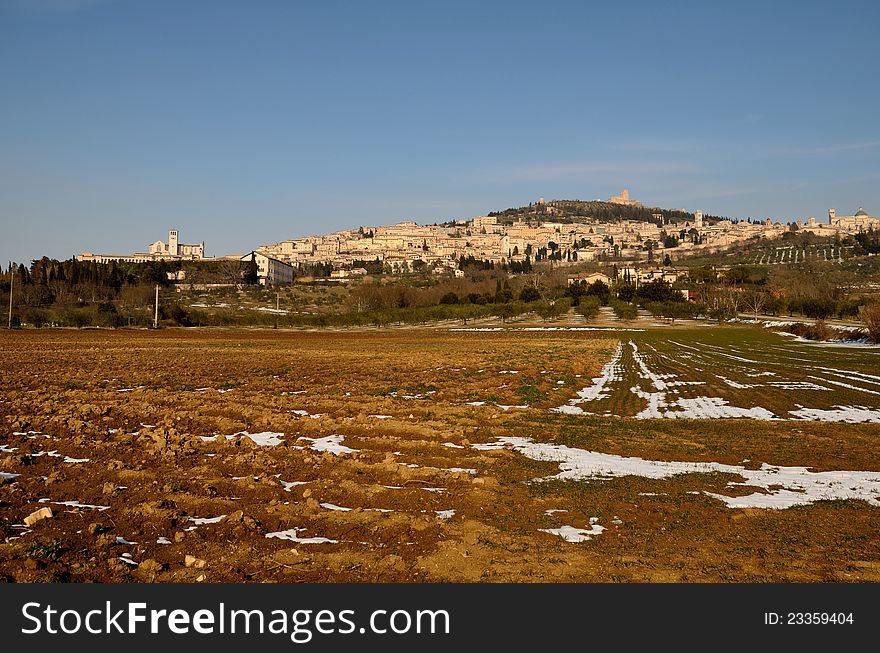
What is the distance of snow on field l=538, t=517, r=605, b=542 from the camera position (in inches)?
354

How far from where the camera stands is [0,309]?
97562mm

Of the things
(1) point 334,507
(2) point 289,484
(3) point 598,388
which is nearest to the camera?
(1) point 334,507

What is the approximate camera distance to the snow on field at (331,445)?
14.5 meters

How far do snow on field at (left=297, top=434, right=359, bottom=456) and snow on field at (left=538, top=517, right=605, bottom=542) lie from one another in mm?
5863

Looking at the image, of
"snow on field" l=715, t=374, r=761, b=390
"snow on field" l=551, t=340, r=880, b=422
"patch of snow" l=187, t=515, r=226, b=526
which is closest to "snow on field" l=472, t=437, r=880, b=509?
"patch of snow" l=187, t=515, r=226, b=526

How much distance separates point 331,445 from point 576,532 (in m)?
7.15

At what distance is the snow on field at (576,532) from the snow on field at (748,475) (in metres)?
2.75

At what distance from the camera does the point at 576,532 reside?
9.30 metres

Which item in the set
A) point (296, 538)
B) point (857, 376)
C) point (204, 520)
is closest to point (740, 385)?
point (857, 376)

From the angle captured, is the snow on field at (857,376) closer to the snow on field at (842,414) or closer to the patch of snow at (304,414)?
the snow on field at (842,414)

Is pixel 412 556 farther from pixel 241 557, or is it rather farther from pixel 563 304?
pixel 563 304

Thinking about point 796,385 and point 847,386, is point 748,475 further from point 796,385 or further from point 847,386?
point 847,386

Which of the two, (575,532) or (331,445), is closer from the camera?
(575,532)

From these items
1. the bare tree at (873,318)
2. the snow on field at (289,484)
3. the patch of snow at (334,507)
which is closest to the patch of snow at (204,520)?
the patch of snow at (334,507)
